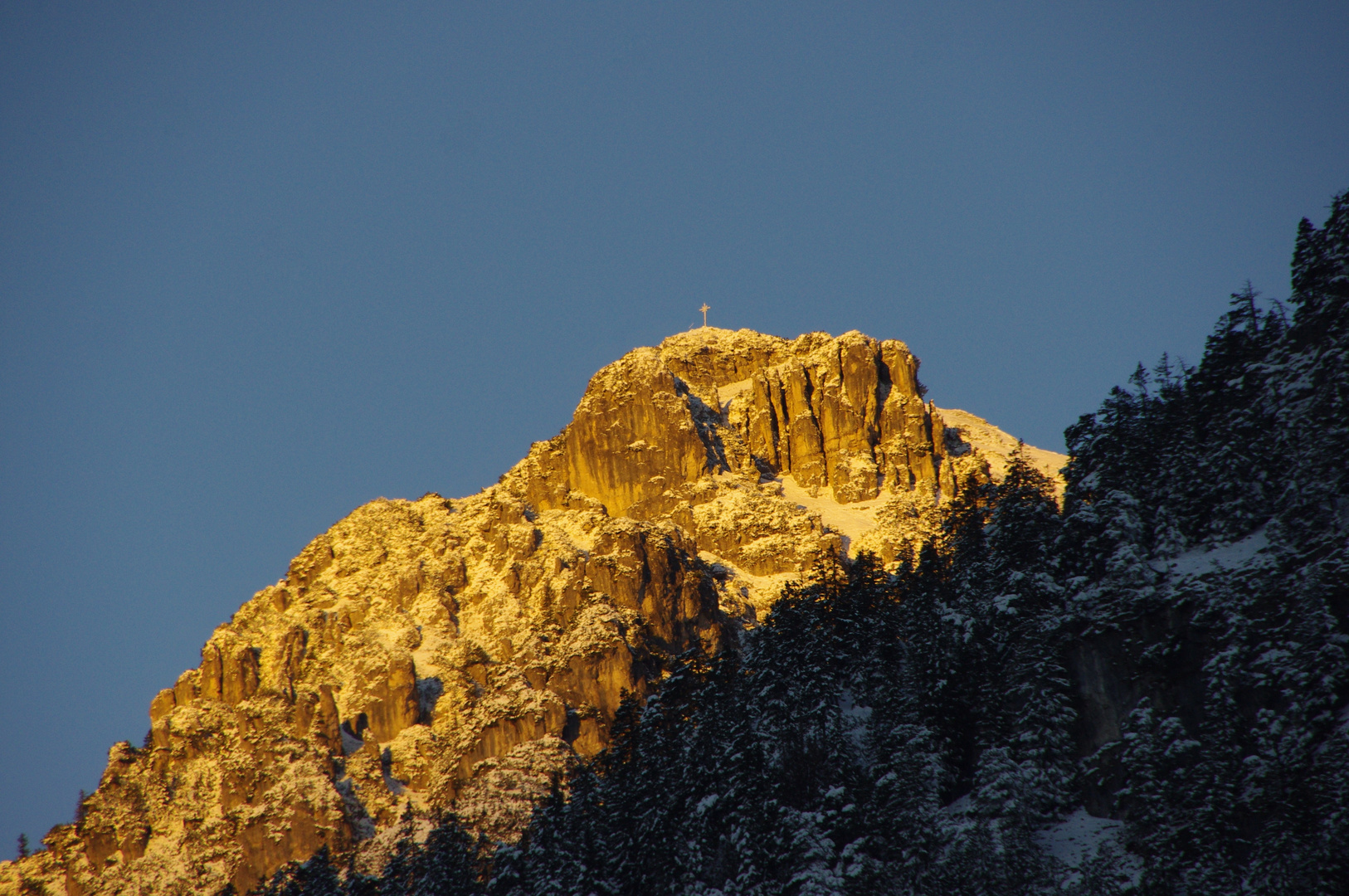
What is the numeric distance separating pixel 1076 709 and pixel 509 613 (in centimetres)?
9583

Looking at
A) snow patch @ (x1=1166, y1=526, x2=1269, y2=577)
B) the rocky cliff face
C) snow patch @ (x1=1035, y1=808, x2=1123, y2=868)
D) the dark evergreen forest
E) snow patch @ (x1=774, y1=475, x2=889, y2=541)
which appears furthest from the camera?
snow patch @ (x1=774, y1=475, x2=889, y2=541)

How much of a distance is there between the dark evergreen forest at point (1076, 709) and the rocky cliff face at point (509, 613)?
3596cm

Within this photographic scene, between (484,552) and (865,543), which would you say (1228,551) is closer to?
(865,543)

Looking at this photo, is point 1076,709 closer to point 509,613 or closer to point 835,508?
point 509,613

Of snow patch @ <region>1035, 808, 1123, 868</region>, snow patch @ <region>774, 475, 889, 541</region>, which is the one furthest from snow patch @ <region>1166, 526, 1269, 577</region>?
snow patch @ <region>774, 475, 889, 541</region>

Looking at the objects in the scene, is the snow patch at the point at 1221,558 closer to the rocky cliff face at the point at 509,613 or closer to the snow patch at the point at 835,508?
the rocky cliff face at the point at 509,613

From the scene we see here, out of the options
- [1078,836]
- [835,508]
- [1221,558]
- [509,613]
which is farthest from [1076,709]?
[835,508]

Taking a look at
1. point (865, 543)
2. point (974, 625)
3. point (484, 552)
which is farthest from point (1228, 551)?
point (484, 552)

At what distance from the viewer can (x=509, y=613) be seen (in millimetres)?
151875

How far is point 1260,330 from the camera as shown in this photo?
7600 centimetres

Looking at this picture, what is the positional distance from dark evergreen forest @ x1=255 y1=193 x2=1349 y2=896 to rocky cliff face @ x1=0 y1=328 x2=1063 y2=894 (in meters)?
36.0

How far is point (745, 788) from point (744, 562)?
95.3 metres

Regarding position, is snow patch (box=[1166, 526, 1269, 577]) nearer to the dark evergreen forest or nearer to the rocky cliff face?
the dark evergreen forest

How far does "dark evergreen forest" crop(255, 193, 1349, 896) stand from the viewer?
51031mm
